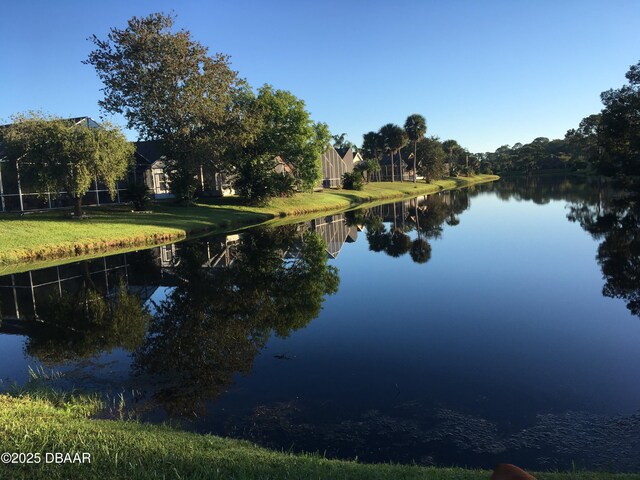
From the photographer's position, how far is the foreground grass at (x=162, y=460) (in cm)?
446

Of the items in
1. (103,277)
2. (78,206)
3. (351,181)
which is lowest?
(103,277)

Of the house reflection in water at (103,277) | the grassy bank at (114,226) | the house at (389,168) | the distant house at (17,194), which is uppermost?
the house at (389,168)

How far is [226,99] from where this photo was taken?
4166 cm

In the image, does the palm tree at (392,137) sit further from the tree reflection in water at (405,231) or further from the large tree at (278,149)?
the tree reflection in water at (405,231)

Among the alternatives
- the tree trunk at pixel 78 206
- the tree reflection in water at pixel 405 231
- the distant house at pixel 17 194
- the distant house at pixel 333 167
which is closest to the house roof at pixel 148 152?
the distant house at pixel 17 194

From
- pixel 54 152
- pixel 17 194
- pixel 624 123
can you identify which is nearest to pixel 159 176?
pixel 17 194

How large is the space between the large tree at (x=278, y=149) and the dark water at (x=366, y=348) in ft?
83.1

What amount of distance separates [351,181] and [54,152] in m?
51.3

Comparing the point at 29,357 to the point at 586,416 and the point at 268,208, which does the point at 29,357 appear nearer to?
the point at 586,416

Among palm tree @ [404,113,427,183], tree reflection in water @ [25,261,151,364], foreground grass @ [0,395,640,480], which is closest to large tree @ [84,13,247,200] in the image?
tree reflection in water @ [25,261,151,364]

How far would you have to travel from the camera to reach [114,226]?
2956cm

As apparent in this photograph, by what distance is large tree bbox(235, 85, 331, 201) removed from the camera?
4647 cm

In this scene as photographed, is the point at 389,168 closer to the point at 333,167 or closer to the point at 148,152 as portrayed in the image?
the point at 333,167

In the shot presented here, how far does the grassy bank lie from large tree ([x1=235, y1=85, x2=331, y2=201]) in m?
2.12
